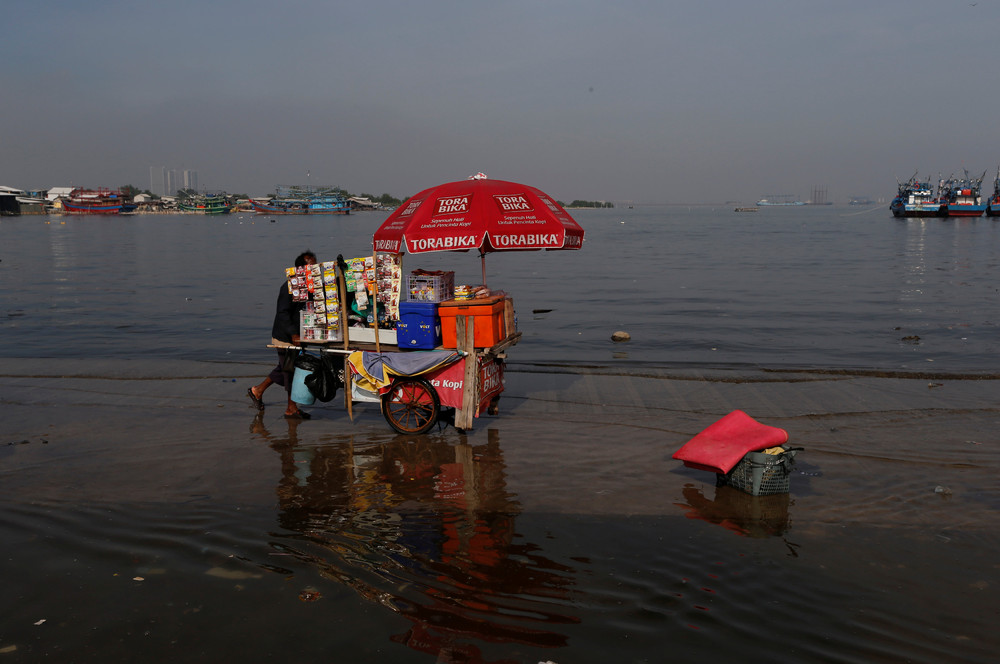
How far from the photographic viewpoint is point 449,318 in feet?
27.0

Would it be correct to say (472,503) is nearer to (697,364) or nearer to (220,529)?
(220,529)

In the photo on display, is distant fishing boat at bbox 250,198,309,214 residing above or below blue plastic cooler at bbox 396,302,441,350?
above

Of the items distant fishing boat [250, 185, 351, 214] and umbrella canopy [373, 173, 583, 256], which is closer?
umbrella canopy [373, 173, 583, 256]

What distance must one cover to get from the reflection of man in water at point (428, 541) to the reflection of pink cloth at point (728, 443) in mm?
1826

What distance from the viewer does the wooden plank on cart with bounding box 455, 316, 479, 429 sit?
820 centimetres

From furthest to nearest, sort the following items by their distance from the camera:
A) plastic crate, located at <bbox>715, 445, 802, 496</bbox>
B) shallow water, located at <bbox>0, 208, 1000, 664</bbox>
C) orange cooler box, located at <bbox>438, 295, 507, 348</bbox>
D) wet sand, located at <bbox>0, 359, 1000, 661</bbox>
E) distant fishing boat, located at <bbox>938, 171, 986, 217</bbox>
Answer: distant fishing boat, located at <bbox>938, 171, 986, 217</bbox> → orange cooler box, located at <bbox>438, 295, 507, 348</bbox> → plastic crate, located at <bbox>715, 445, 802, 496</bbox> → wet sand, located at <bbox>0, 359, 1000, 661</bbox> → shallow water, located at <bbox>0, 208, 1000, 664</bbox>

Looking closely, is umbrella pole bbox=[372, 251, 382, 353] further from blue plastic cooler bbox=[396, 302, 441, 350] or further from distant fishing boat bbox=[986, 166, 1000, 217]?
distant fishing boat bbox=[986, 166, 1000, 217]

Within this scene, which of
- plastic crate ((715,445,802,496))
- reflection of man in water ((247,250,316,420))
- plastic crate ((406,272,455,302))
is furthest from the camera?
reflection of man in water ((247,250,316,420))

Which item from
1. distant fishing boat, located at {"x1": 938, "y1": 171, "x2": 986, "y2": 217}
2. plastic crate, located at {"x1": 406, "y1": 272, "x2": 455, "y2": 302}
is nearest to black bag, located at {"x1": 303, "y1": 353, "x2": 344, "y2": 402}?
plastic crate, located at {"x1": 406, "y1": 272, "x2": 455, "y2": 302}

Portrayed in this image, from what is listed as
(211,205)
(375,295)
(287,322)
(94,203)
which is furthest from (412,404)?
(211,205)

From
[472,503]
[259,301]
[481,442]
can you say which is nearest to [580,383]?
[481,442]

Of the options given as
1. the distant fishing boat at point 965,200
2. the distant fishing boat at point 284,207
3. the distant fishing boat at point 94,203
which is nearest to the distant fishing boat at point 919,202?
the distant fishing boat at point 965,200

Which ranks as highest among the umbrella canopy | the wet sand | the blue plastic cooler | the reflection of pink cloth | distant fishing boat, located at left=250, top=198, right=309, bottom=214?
distant fishing boat, located at left=250, top=198, right=309, bottom=214

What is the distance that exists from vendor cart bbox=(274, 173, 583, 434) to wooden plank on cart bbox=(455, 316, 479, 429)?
0.01m
